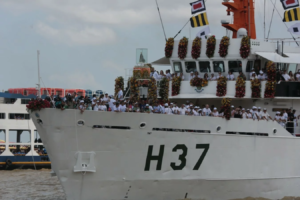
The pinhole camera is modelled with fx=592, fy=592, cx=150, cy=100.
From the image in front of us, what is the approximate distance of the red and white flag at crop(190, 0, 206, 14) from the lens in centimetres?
2866

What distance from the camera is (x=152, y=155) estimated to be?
2209 cm

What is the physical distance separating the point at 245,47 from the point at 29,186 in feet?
56.8

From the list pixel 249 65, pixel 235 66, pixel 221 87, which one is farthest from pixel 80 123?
pixel 249 65

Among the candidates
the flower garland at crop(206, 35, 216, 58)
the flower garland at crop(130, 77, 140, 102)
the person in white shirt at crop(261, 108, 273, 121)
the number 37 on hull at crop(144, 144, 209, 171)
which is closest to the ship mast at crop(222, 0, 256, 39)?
the flower garland at crop(206, 35, 216, 58)

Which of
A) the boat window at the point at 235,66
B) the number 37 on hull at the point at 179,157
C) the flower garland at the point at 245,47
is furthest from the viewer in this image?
the boat window at the point at 235,66

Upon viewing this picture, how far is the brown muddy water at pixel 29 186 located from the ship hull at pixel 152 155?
2054 millimetres

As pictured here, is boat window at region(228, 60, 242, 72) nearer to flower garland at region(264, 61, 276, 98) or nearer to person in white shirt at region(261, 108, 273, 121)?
flower garland at region(264, 61, 276, 98)

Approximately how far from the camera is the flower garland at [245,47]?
86.7 feet

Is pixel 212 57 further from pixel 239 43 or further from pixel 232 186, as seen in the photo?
pixel 232 186

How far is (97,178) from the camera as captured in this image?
2180 centimetres

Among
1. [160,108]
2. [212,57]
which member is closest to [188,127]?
[160,108]

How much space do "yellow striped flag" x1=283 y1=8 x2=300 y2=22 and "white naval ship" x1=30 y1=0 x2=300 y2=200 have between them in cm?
448

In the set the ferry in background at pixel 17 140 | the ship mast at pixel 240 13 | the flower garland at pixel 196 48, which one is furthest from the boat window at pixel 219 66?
the ferry in background at pixel 17 140

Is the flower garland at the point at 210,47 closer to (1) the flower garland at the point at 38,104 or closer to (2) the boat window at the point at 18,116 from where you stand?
(1) the flower garland at the point at 38,104
